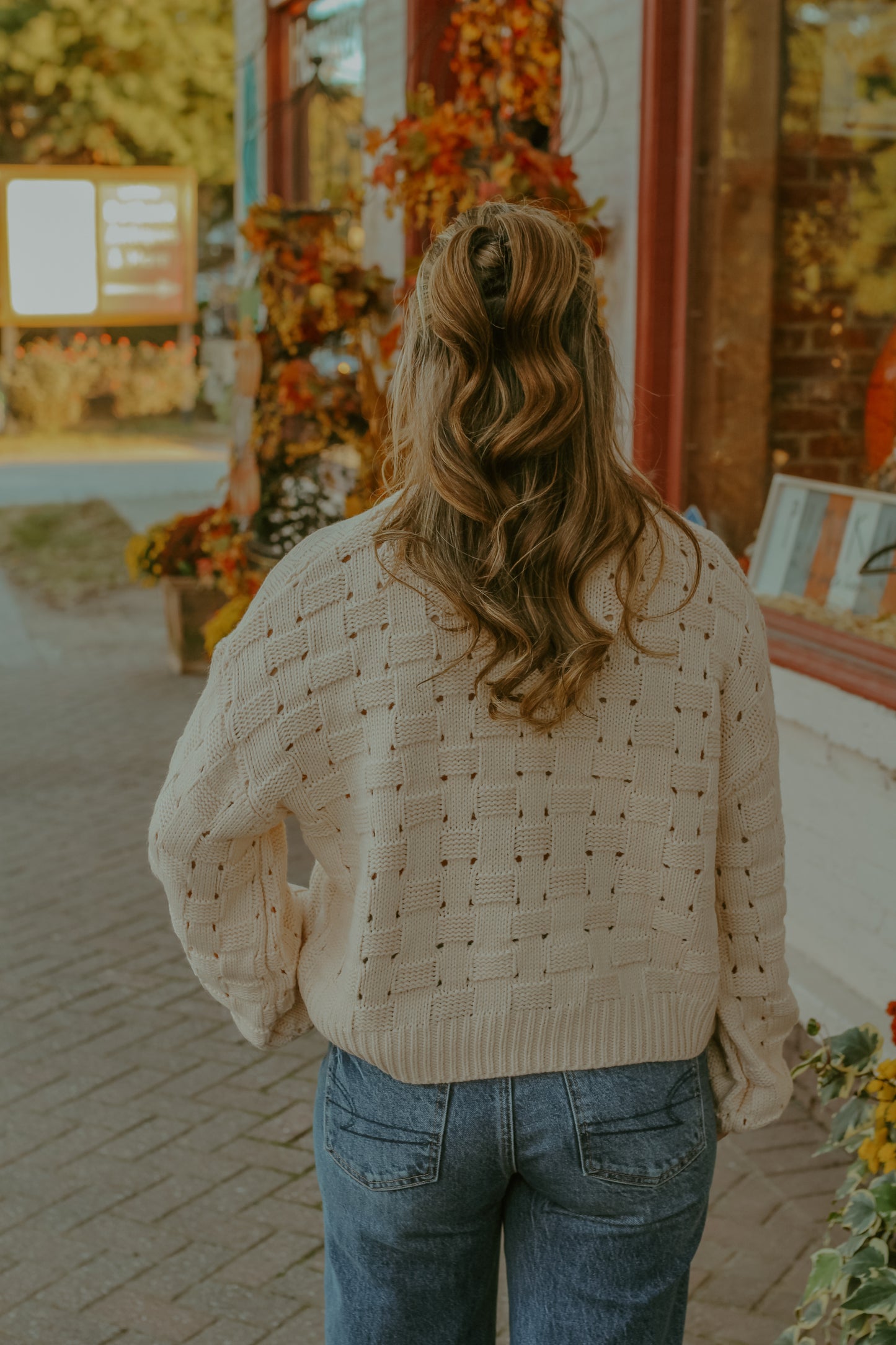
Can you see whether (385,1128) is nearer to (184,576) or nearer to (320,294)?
(320,294)

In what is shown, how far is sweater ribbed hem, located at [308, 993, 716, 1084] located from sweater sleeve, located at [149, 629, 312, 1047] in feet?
0.67

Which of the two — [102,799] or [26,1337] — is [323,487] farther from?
[26,1337]

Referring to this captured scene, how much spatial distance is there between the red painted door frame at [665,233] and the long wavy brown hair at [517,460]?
9.36 ft

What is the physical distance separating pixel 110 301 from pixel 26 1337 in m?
14.5

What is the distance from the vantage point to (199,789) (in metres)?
1.67

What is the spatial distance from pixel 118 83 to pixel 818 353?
74.0 ft

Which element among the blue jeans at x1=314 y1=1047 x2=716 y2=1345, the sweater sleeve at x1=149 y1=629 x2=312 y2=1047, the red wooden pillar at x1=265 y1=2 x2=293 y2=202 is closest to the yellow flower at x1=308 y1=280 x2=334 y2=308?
the red wooden pillar at x1=265 y1=2 x2=293 y2=202

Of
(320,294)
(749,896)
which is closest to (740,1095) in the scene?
(749,896)

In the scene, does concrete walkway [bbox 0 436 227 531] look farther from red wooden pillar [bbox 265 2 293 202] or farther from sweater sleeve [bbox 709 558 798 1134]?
sweater sleeve [bbox 709 558 798 1134]

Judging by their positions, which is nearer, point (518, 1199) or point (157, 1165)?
point (518, 1199)

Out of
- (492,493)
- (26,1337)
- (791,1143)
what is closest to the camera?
(492,493)

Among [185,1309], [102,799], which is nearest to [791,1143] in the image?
[185,1309]

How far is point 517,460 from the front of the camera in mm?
1508

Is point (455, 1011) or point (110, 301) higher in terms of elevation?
point (110, 301)
